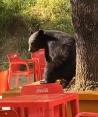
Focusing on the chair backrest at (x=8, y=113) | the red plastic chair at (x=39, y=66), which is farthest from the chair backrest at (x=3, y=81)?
the red plastic chair at (x=39, y=66)

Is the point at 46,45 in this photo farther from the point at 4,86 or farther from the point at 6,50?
the point at 6,50

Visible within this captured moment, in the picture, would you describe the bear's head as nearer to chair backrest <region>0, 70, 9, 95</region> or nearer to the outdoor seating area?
chair backrest <region>0, 70, 9, 95</region>

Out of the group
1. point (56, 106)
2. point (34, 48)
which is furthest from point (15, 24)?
point (56, 106)

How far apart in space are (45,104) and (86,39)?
2.09 metres

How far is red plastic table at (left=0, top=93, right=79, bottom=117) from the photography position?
12.5ft

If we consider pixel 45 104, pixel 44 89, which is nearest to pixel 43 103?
pixel 45 104

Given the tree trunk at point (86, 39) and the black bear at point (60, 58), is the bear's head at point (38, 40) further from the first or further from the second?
the tree trunk at point (86, 39)

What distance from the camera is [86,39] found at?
577 centimetres

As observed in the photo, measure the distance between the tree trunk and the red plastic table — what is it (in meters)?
1.37

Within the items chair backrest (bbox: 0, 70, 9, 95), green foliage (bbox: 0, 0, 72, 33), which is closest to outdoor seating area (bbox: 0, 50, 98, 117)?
chair backrest (bbox: 0, 70, 9, 95)

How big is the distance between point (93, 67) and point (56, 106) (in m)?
1.72

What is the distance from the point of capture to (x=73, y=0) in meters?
5.80

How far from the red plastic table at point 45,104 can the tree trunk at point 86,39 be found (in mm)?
1371

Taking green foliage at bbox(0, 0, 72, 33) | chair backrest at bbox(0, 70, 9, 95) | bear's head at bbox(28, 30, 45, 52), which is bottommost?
chair backrest at bbox(0, 70, 9, 95)
